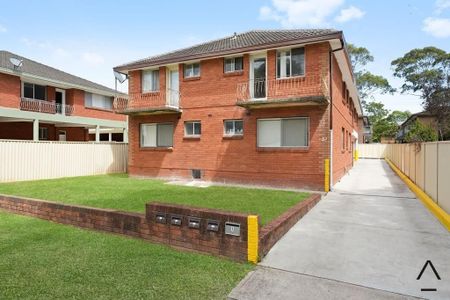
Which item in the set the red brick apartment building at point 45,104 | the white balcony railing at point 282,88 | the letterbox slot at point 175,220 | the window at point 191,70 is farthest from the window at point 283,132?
the red brick apartment building at point 45,104

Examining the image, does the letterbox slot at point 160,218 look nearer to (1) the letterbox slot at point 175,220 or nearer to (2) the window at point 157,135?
(1) the letterbox slot at point 175,220

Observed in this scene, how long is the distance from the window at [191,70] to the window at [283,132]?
4284mm

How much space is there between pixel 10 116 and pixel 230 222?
20354 millimetres

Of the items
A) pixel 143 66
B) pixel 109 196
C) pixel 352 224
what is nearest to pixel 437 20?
pixel 143 66

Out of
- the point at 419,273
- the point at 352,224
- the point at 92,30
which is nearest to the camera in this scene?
the point at 419,273

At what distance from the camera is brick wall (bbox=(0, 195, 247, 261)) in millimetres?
5109

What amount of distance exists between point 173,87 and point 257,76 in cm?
474

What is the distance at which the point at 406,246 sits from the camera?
19.4 feet

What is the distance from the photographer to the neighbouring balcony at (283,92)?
12281 millimetres

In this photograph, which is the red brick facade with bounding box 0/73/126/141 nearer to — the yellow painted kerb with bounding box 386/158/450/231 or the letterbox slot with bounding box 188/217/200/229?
the letterbox slot with bounding box 188/217/200/229

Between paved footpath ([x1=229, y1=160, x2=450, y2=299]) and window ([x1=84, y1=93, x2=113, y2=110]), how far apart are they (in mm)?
22894

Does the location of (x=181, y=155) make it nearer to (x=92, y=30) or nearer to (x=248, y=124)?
(x=248, y=124)

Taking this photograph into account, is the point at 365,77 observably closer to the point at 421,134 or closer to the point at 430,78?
the point at 430,78

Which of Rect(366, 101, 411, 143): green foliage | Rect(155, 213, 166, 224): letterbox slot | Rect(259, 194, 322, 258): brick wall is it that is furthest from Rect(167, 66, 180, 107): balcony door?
Rect(366, 101, 411, 143): green foliage
